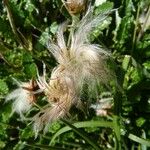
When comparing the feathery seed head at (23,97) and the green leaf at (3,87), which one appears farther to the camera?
the green leaf at (3,87)

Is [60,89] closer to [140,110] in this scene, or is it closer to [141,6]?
[140,110]

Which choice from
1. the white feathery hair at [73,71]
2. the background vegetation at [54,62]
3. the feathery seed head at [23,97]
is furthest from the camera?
the background vegetation at [54,62]

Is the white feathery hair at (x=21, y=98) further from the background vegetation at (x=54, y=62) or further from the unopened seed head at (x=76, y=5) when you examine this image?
the unopened seed head at (x=76, y=5)

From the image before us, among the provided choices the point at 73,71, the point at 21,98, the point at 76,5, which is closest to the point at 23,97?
the point at 21,98

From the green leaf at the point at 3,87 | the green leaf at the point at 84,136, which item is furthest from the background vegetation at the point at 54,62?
the green leaf at the point at 84,136

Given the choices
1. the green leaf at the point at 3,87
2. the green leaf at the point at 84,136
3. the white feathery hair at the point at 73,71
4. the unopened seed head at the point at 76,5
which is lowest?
the green leaf at the point at 84,136

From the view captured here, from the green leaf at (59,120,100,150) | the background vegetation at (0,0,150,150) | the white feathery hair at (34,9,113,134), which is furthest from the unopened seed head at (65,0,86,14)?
the green leaf at (59,120,100,150)

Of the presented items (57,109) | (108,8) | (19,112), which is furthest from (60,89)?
(108,8)
